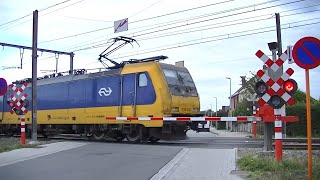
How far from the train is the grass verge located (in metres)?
7.21

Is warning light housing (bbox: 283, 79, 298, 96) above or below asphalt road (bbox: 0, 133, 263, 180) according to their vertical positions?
above

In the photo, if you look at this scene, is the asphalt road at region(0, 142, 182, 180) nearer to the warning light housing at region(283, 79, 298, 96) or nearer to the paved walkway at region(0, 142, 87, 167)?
the paved walkway at region(0, 142, 87, 167)

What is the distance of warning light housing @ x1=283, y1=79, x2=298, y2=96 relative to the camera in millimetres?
10359

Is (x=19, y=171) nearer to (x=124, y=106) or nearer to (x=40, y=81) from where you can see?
(x=124, y=106)

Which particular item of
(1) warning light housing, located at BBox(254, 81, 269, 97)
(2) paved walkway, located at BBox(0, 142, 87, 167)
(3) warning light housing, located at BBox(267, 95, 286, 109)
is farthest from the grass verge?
(2) paved walkway, located at BBox(0, 142, 87, 167)

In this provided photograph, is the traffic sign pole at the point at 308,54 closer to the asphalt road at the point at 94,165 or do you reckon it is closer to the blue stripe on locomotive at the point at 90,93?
the asphalt road at the point at 94,165

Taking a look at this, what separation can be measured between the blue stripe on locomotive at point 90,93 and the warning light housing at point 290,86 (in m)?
8.00

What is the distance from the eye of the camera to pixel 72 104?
22.0m

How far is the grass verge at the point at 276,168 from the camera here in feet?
27.1

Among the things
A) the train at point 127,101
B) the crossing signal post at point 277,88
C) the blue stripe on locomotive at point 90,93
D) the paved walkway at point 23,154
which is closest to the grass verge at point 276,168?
the crossing signal post at point 277,88

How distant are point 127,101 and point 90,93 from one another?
2.81m

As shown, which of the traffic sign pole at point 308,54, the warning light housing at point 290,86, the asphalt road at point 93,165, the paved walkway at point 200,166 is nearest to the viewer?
the traffic sign pole at point 308,54

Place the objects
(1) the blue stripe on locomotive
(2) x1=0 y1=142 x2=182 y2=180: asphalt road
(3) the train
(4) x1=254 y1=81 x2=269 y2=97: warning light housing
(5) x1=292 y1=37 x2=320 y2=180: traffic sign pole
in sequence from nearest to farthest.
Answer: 1. (5) x1=292 y1=37 x2=320 y2=180: traffic sign pole
2. (2) x1=0 y1=142 x2=182 y2=180: asphalt road
3. (4) x1=254 y1=81 x2=269 y2=97: warning light housing
4. (3) the train
5. (1) the blue stripe on locomotive

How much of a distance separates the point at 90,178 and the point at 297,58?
4.97 metres
